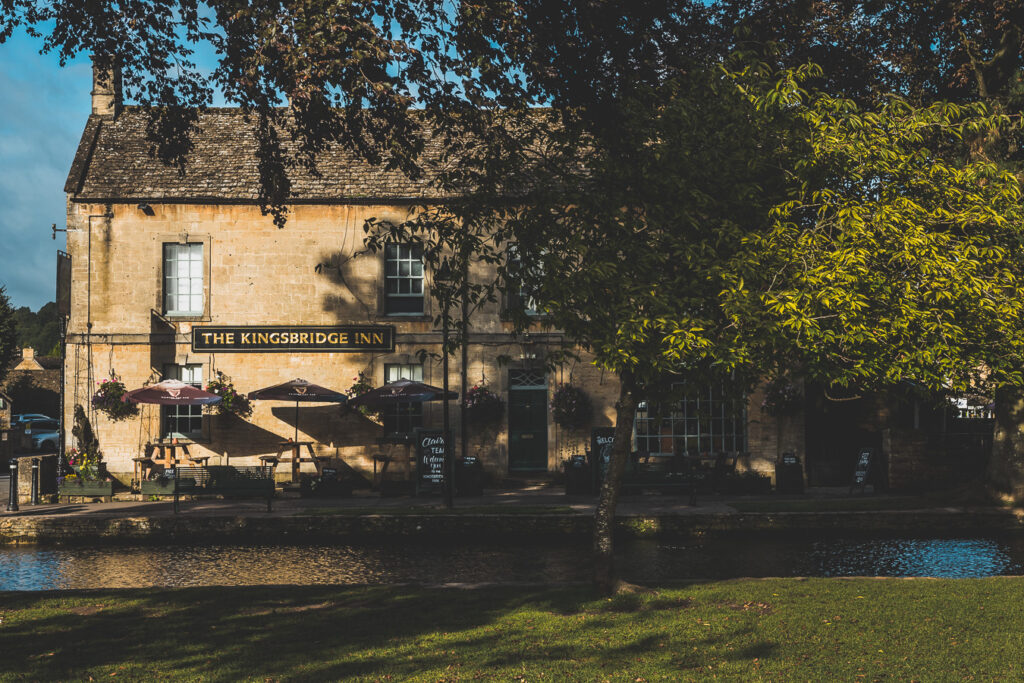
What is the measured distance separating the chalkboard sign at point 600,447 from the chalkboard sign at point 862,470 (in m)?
5.10

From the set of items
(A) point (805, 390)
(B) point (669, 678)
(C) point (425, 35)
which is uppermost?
(C) point (425, 35)

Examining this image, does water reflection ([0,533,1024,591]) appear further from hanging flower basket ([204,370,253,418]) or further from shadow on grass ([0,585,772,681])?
hanging flower basket ([204,370,253,418])

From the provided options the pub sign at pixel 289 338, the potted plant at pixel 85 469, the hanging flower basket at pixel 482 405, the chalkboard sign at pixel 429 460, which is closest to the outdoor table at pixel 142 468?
the potted plant at pixel 85 469

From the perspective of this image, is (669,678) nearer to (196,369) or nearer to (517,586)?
(517,586)

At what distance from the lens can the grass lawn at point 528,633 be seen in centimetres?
694

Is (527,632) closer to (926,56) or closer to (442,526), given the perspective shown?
(442,526)

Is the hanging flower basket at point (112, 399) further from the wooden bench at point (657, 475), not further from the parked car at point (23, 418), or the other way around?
the parked car at point (23, 418)

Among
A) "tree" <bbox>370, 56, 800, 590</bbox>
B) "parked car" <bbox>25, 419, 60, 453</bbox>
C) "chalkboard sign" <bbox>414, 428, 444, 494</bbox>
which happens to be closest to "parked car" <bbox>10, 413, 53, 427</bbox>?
"parked car" <bbox>25, 419, 60, 453</bbox>

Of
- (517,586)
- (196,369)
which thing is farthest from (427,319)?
(517,586)

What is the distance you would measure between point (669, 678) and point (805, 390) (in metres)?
16.1

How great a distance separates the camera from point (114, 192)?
70.7 feet

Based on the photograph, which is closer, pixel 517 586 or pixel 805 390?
pixel 517 586

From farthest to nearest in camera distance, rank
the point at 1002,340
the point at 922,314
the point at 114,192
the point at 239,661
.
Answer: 1. the point at 114,192
2. the point at 1002,340
3. the point at 922,314
4. the point at 239,661

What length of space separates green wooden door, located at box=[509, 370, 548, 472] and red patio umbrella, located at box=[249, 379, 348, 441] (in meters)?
4.21
